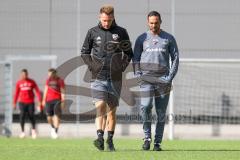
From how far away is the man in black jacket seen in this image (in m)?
14.2

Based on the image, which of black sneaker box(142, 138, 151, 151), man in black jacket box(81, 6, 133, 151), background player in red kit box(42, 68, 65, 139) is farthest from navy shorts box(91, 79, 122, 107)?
background player in red kit box(42, 68, 65, 139)

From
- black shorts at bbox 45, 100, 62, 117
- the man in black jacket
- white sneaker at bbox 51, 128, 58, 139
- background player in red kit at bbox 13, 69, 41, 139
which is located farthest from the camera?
background player in red kit at bbox 13, 69, 41, 139

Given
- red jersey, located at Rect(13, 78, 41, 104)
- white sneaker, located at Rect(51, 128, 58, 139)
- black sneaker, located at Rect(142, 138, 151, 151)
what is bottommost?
white sneaker, located at Rect(51, 128, 58, 139)

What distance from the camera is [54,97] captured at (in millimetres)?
23781

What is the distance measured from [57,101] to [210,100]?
397 cm

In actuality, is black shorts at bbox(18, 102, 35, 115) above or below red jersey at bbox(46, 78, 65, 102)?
below

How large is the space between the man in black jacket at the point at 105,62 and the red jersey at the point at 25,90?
32.7ft

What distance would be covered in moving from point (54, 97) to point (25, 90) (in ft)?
3.15

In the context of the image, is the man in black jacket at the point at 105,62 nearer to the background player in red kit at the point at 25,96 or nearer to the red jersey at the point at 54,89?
the red jersey at the point at 54,89

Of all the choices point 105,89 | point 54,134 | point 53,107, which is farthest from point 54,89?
point 105,89

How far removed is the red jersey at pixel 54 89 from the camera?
23.7 meters

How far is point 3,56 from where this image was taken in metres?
26.5

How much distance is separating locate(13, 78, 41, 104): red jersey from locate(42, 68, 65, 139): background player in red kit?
0.53 meters

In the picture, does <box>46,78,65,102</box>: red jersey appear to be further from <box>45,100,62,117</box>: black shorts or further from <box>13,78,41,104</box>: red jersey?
<box>13,78,41,104</box>: red jersey
